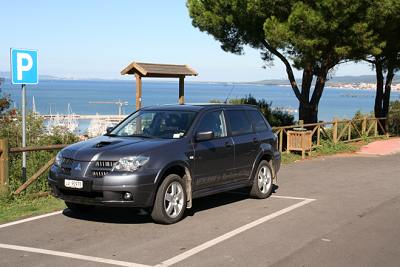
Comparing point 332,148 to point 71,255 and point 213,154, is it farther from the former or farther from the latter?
point 71,255

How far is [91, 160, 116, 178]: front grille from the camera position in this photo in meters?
7.33

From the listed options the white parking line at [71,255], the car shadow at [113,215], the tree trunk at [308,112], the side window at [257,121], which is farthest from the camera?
the tree trunk at [308,112]

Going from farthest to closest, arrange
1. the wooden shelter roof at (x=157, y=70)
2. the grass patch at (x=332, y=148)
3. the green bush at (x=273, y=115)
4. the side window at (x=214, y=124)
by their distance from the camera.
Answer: the green bush at (x=273, y=115) → the grass patch at (x=332, y=148) → the wooden shelter roof at (x=157, y=70) → the side window at (x=214, y=124)

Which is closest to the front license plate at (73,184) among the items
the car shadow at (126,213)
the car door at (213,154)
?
the car shadow at (126,213)

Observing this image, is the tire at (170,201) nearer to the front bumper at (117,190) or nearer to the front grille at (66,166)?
the front bumper at (117,190)

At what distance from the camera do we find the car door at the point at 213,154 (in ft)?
27.3

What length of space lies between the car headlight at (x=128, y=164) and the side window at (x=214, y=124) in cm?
140

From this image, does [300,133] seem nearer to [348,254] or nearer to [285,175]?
[285,175]

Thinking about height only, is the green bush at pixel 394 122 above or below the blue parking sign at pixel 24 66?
below

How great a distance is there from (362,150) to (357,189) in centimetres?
931

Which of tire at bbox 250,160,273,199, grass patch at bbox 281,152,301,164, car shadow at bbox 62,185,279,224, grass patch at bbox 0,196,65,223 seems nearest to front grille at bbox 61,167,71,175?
car shadow at bbox 62,185,279,224

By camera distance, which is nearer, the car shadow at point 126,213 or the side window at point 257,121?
the car shadow at point 126,213

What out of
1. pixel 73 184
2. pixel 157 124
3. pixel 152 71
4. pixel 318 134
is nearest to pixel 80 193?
pixel 73 184

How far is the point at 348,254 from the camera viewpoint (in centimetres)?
632
